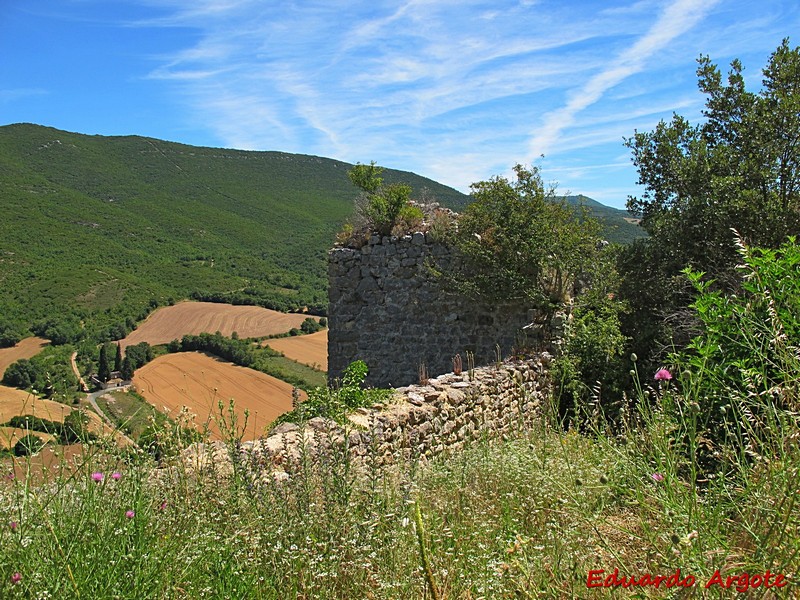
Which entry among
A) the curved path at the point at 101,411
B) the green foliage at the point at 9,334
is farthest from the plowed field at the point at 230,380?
the green foliage at the point at 9,334

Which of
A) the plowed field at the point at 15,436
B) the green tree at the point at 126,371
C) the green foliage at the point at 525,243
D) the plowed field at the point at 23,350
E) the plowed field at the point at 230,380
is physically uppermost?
the green foliage at the point at 525,243

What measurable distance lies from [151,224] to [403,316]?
4688 centimetres

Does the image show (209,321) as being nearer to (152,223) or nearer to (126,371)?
(126,371)

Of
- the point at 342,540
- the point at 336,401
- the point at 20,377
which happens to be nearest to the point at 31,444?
the point at 342,540

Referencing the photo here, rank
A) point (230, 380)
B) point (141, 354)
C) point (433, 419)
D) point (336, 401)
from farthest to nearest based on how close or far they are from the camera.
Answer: point (141, 354), point (230, 380), point (433, 419), point (336, 401)

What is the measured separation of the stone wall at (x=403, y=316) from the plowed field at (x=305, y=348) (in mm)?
15684

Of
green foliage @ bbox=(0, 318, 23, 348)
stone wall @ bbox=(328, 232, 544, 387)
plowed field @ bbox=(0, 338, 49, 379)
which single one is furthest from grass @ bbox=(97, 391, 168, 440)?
green foliage @ bbox=(0, 318, 23, 348)

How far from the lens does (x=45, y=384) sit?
3.10 m

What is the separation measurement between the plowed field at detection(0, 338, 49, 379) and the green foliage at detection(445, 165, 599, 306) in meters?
19.3

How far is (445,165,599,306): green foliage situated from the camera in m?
9.41

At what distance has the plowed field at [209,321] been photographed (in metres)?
29.6

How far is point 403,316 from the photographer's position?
10844 mm

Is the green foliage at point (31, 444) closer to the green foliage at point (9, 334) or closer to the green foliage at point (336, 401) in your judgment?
the green foliage at point (336, 401)

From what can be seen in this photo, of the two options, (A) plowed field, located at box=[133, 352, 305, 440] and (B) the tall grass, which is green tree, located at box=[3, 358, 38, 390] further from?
(A) plowed field, located at box=[133, 352, 305, 440]
